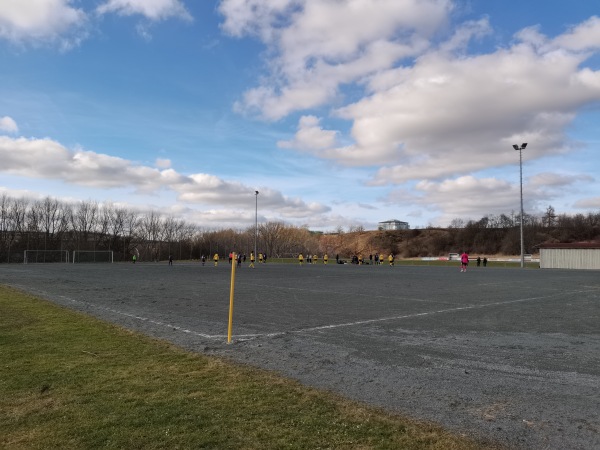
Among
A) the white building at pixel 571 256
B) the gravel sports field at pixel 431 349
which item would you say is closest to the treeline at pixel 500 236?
the white building at pixel 571 256

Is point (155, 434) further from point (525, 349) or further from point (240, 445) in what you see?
point (525, 349)

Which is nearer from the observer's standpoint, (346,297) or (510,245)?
(346,297)

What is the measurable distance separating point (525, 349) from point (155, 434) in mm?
6219

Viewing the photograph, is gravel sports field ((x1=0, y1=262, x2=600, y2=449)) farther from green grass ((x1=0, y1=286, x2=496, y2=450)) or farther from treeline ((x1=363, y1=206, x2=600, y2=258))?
treeline ((x1=363, y1=206, x2=600, y2=258))

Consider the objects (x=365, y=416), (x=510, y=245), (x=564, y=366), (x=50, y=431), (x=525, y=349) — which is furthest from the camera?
(x=510, y=245)

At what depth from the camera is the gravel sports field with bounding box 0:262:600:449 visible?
14.7ft

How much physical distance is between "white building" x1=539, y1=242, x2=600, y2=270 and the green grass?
5050cm

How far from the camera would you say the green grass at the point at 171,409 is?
3770 millimetres

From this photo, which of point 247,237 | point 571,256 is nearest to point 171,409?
point 571,256

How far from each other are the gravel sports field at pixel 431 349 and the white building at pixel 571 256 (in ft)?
122

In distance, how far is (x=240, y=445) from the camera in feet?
12.1

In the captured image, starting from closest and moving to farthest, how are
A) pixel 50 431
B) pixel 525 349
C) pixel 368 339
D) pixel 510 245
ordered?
pixel 50 431, pixel 525 349, pixel 368 339, pixel 510 245

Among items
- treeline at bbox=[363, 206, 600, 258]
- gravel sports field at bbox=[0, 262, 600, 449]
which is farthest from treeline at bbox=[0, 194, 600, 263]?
gravel sports field at bbox=[0, 262, 600, 449]

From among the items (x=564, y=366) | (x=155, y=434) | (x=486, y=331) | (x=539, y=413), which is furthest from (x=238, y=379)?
(x=486, y=331)
